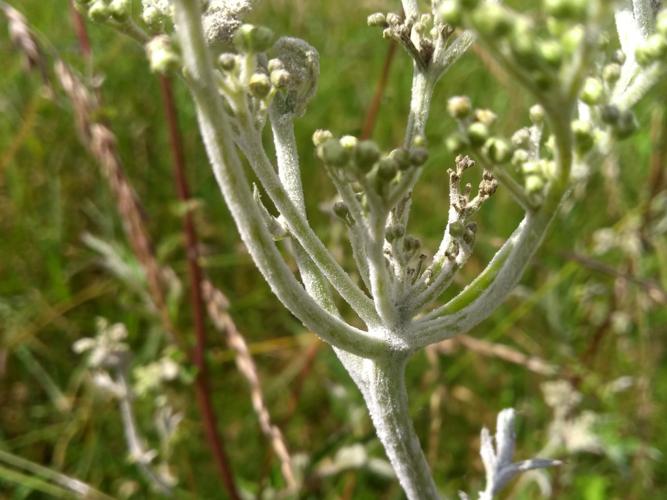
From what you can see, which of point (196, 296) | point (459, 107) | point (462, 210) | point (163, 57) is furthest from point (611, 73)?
point (196, 296)

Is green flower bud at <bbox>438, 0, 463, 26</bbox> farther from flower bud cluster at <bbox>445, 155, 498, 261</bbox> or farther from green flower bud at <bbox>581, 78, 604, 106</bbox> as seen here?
flower bud cluster at <bbox>445, 155, 498, 261</bbox>

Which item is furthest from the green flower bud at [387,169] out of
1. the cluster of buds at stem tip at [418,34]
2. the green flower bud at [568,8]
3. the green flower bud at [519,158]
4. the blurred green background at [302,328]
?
the blurred green background at [302,328]

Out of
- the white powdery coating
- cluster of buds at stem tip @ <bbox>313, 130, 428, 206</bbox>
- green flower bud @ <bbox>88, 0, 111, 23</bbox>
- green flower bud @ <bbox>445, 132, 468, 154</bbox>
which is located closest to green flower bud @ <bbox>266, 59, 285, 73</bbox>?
the white powdery coating

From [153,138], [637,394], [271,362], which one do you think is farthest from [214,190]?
[637,394]

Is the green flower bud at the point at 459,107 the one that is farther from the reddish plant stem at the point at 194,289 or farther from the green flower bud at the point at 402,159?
the reddish plant stem at the point at 194,289

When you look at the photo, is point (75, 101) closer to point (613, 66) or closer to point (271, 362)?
point (271, 362)

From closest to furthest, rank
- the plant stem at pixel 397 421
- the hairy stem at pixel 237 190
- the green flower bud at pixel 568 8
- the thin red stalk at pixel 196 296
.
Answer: the green flower bud at pixel 568 8
the hairy stem at pixel 237 190
the plant stem at pixel 397 421
the thin red stalk at pixel 196 296

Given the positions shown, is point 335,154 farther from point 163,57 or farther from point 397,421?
point 397,421
